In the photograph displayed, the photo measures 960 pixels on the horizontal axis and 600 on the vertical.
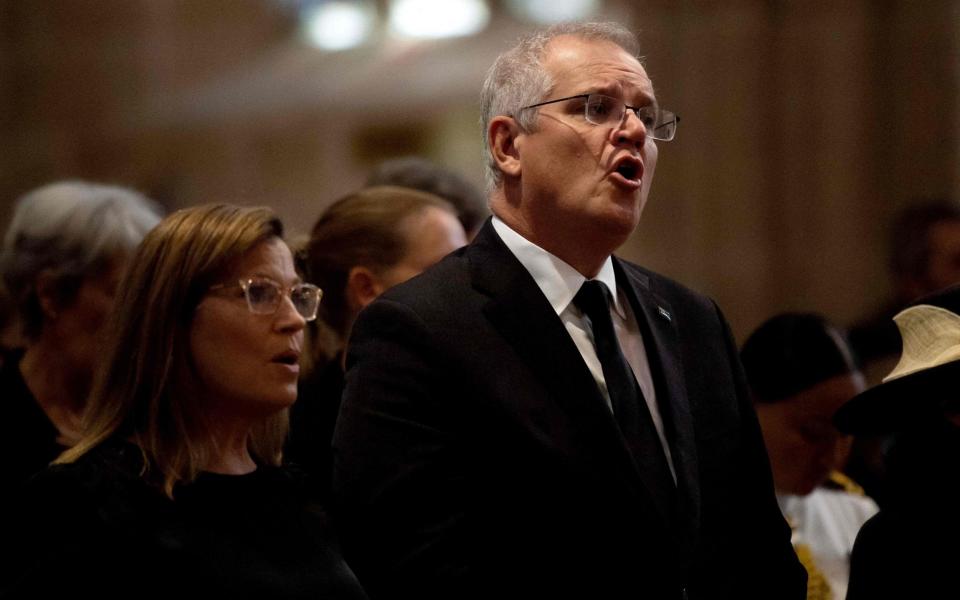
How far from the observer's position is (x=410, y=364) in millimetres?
2799

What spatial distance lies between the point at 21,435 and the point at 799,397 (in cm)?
228

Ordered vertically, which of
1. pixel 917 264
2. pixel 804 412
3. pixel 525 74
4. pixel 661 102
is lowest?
pixel 917 264

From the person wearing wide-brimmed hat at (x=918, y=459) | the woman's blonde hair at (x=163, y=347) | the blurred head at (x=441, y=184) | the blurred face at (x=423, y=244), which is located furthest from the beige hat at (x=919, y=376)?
the blurred head at (x=441, y=184)

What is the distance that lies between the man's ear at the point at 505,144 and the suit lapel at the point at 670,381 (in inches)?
12.7

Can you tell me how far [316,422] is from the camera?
3.87 m

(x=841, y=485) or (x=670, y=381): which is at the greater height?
(x=670, y=381)

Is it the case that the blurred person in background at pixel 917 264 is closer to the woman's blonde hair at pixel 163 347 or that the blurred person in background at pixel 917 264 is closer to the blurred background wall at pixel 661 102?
the blurred background wall at pixel 661 102

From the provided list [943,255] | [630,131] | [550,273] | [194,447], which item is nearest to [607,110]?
[630,131]

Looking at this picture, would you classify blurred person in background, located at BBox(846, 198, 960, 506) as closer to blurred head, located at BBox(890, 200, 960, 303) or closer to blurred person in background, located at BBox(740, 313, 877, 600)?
blurred head, located at BBox(890, 200, 960, 303)

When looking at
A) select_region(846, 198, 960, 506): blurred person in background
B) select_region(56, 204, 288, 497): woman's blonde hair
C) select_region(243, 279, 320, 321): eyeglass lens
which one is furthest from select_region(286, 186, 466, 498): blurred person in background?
select_region(846, 198, 960, 506): blurred person in background

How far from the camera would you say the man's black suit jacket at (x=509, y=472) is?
271 cm

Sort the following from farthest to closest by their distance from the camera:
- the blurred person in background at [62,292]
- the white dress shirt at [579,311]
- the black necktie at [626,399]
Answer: the blurred person in background at [62,292] → the white dress shirt at [579,311] → the black necktie at [626,399]

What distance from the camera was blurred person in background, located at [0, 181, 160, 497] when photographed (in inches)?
166

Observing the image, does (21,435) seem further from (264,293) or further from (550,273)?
(550,273)
